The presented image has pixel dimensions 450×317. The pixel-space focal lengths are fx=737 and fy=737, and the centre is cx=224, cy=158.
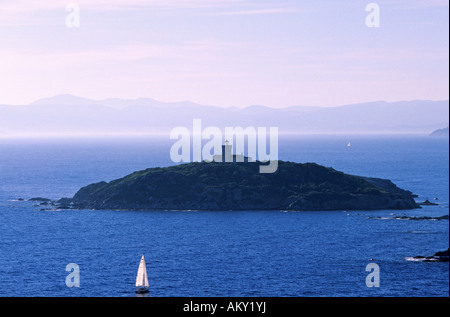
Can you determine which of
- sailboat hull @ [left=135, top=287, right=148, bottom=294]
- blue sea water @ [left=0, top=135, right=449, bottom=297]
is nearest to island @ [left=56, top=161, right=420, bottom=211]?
blue sea water @ [left=0, top=135, right=449, bottom=297]

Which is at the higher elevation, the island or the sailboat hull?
the island

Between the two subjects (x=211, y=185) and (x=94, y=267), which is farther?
(x=211, y=185)

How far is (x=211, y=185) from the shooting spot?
644 ft

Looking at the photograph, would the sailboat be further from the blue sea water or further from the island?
the island
